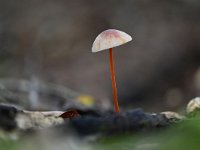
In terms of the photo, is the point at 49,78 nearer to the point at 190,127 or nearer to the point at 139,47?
the point at 139,47

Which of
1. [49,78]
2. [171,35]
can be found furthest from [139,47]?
[49,78]

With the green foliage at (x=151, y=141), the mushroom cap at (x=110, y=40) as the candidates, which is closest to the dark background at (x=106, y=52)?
the mushroom cap at (x=110, y=40)

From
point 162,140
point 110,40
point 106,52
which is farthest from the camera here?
point 106,52

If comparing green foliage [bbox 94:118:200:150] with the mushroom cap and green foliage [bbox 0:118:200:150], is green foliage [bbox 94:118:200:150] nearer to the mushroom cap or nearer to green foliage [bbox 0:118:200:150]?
green foliage [bbox 0:118:200:150]

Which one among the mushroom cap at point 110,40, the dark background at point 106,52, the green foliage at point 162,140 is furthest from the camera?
the dark background at point 106,52

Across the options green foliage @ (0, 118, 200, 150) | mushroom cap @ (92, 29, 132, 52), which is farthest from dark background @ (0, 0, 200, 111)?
green foliage @ (0, 118, 200, 150)

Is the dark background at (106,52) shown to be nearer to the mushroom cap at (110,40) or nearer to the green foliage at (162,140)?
the mushroom cap at (110,40)

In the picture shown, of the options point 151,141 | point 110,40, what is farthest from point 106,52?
point 151,141

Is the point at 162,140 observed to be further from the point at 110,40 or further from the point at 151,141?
the point at 110,40
